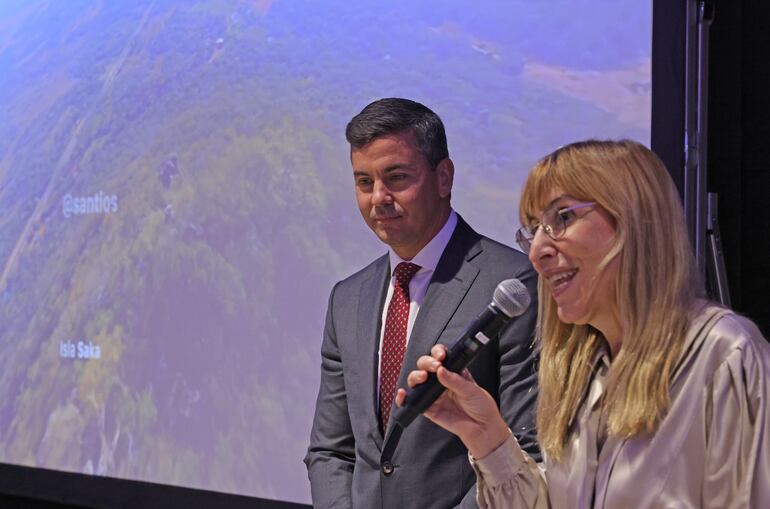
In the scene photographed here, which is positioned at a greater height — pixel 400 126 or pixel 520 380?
pixel 400 126

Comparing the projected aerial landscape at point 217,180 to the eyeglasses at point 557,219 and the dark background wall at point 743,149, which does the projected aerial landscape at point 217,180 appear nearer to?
the dark background wall at point 743,149

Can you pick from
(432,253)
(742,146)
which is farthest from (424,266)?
(742,146)

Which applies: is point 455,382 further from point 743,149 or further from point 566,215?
point 743,149

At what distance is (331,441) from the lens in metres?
2.51

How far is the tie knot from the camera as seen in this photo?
2.46m

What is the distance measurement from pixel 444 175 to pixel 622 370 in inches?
39.5

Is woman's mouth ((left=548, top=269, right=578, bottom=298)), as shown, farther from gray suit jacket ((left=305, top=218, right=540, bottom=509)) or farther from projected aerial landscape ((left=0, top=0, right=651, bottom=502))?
projected aerial landscape ((left=0, top=0, right=651, bottom=502))

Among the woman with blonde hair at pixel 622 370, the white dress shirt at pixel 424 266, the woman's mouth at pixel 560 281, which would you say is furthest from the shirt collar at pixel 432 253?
the woman's mouth at pixel 560 281

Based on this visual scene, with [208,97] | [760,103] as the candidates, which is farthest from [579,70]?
[208,97]

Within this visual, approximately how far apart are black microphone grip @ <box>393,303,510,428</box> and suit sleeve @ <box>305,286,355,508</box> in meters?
0.85

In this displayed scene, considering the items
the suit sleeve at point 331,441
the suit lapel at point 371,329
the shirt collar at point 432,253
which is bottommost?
the suit sleeve at point 331,441

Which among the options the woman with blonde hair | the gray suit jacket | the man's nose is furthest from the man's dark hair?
the woman with blonde hair

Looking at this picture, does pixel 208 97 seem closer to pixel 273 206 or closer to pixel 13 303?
pixel 273 206

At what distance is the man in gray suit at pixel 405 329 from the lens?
2258 mm
